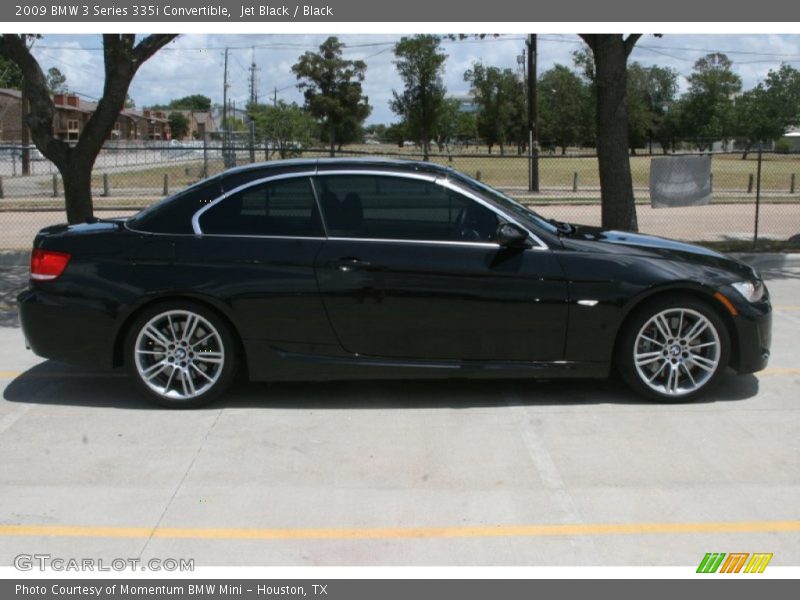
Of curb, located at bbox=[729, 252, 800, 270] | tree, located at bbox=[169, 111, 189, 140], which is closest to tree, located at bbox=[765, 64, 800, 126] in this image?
curb, located at bbox=[729, 252, 800, 270]

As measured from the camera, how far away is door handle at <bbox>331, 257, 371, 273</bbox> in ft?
19.4

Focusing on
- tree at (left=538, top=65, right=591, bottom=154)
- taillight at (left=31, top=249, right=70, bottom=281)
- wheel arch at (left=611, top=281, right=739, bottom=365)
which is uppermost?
tree at (left=538, top=65, right=591, bottom=154)

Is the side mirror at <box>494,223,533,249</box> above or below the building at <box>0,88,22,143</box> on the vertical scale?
below

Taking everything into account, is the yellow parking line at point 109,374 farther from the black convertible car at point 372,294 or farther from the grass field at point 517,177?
the grass field at point 517,177

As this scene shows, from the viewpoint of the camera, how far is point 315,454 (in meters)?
5.34

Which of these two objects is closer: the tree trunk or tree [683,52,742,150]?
the tree trunk

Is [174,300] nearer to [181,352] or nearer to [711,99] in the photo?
[181,352]

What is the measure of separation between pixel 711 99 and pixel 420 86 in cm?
2657

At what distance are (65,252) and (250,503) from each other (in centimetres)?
250

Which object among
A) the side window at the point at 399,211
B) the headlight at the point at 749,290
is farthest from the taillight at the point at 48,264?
the headlight at the point at 749,290

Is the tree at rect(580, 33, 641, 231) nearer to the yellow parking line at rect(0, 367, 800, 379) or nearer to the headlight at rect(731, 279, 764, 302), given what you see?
the yellow parking line at rect(0, 367, 800, 379)

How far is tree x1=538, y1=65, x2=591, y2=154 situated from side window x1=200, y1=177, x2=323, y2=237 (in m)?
38.9

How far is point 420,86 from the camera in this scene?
39.7 m

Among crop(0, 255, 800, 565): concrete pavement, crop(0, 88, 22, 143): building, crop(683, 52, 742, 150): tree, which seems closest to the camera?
crop(0, 255, 800, 565): concrete pavement
